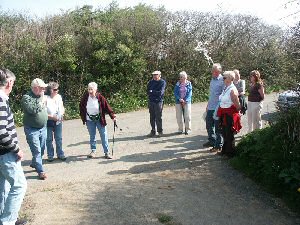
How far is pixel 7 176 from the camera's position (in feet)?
16.4

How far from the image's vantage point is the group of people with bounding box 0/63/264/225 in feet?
16.3

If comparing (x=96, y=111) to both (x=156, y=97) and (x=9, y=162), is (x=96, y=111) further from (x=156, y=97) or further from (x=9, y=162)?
(x=9, y=162)

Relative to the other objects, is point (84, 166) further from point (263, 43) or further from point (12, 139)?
point (263, 43)

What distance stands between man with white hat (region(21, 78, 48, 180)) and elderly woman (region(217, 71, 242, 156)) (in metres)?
3.55

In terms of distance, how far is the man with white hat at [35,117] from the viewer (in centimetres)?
727

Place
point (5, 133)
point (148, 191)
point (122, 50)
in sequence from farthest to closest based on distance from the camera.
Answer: point (122, 50) < point (148, 191) < point (5, 133)

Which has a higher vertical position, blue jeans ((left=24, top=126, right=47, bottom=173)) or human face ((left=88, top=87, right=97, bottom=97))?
human face ((left=88, top=87, right=97, bottom=97))

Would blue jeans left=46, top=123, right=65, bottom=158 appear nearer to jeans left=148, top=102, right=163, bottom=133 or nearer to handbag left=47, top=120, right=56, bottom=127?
handbag left=47, top=120, right=56, bottom=127

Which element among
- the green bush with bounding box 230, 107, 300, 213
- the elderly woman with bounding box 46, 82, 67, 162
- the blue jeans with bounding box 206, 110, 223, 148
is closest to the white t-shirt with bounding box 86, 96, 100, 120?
A: the elderly woman with bounding box 46, 82, 67, 162

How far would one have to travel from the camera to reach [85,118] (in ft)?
28.8

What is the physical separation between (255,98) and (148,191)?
4.10 m

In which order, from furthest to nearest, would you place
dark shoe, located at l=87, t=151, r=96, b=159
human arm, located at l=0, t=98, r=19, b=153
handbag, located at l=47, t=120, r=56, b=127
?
dark shoe, located at l=87, t=151, r=96, b=159
handbag, located at l=47, t=120, r=56, b=127
human arm, located at l=0, t=98, r=19, b=153

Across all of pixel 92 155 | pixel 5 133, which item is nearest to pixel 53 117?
pixel 92 155

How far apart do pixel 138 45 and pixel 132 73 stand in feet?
3.78
